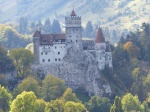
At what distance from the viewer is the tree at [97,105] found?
121925 millimetres

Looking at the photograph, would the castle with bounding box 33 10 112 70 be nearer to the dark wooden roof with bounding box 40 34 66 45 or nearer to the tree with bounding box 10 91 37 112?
the dark wooden roof with bounding box 40 34 66 45

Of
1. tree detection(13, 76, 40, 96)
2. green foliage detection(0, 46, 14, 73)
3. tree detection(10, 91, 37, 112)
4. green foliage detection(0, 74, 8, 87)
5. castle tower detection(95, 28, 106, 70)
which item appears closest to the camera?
tree detection(10, 91, 37, 112)

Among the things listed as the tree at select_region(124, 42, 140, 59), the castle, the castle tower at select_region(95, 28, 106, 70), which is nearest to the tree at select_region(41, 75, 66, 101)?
the castle

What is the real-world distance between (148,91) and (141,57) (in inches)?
623

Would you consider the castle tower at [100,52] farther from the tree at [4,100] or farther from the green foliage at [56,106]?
the tree at [4,100]

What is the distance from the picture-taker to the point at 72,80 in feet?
432

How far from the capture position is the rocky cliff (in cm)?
13112

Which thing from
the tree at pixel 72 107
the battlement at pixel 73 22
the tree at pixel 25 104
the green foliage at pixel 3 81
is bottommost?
the tree at pixel 72 107

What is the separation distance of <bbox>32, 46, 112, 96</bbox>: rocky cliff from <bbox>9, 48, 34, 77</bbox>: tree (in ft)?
7.12

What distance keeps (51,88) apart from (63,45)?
46.3 feet

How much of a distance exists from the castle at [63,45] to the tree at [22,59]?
10.7ft

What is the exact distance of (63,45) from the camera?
131875 mm

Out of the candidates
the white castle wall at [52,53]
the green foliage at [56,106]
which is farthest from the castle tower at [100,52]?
the green foliage at [56,106]

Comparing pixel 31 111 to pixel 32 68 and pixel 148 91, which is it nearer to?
pixel 32 68
